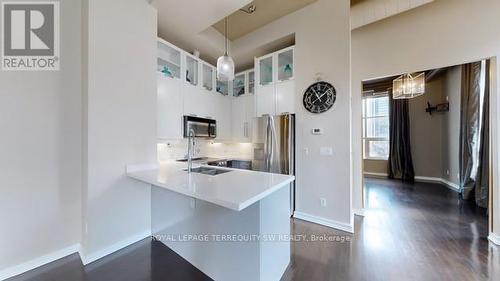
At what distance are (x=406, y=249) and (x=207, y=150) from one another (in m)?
3.72

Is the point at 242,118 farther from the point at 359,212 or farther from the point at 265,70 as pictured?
the point at 359,212

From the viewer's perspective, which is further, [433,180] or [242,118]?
[433,180]

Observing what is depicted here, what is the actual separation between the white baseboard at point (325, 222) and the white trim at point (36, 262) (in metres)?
2.91

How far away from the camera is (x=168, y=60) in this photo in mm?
3072

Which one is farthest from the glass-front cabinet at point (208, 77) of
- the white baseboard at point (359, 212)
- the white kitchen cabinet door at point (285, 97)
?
the white baseboard at point (359, 212)

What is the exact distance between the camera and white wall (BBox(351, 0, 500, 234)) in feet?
7.86

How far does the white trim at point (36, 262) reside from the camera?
1.72 m

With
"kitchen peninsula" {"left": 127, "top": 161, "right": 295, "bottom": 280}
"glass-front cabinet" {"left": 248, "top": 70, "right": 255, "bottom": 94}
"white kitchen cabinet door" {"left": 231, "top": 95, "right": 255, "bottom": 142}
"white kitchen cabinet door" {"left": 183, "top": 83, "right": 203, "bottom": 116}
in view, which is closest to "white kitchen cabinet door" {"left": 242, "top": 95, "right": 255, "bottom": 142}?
"white kitchen cabinet door" {"left": 231, "top": 95, "right": 255, "bottom": 142}

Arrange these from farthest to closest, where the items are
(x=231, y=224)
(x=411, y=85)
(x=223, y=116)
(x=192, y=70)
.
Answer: (x=223, y=116) < (x=411, y=85) < (x=192, y=70) < (x=231, y=224)

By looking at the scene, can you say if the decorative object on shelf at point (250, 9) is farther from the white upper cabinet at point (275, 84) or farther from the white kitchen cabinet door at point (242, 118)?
the white kitchen cabinet door at point (242, 118)

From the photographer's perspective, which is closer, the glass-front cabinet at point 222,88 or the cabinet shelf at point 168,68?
the cabinet shelf at point 168,68

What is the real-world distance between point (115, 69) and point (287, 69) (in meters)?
2.55

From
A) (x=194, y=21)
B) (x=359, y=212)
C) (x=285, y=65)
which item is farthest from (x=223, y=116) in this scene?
(x=359, y=212)

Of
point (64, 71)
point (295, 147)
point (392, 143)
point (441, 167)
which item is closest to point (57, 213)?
point (64, 71)
